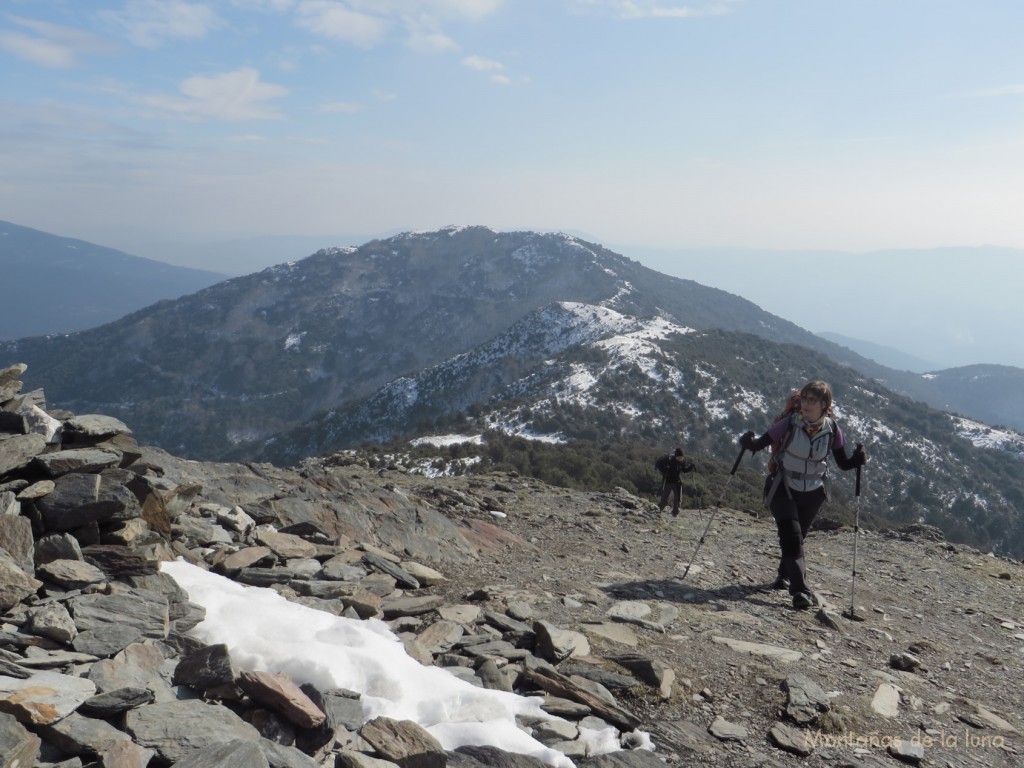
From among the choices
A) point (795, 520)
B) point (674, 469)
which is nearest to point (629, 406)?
point (674, 469)

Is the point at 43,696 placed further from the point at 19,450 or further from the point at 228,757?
the point at 19,450

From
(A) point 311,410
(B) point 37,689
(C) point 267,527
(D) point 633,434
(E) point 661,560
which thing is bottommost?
(A) point 311,410

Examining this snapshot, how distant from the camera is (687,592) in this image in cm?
942

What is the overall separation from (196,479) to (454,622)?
6.09 metres

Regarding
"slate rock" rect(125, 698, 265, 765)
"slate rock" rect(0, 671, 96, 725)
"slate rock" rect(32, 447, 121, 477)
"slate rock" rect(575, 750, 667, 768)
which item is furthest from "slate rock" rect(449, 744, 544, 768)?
"slate rock" rect(32, 447, 121, 477)

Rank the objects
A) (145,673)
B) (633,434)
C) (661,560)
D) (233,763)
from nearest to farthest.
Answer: (233,763)
(145,673)
(661,560)
(633,434)

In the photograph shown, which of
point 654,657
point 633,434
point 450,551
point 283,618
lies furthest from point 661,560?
point 633,434

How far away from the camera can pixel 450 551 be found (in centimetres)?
1025

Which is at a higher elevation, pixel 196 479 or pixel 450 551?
pixel 196 479

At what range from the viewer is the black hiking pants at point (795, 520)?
29.0 ft

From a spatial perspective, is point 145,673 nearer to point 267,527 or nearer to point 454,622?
point 454,622

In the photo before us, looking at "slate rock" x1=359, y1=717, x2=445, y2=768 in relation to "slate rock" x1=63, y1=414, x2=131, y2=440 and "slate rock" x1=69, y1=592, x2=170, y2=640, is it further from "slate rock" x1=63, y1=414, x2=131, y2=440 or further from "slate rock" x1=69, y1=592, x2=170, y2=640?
"slate rock" x1=63, y1=414, x2=131, y2=440

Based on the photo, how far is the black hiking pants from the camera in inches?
348

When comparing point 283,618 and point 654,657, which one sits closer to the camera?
point 283,618
